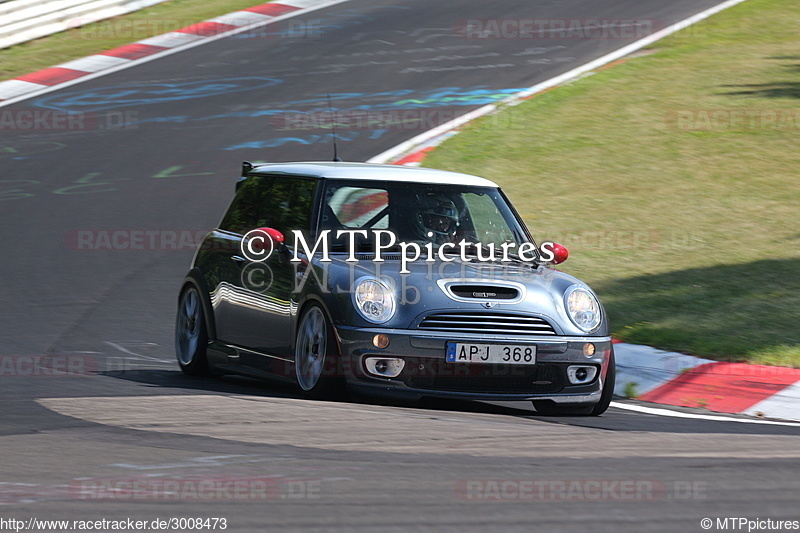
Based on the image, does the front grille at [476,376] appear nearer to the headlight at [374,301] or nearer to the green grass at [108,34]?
the headlight at [374,301]

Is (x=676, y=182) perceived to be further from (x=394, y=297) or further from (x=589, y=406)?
(x=394, y=297)

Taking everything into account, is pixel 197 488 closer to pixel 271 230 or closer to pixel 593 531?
pixel 593 531

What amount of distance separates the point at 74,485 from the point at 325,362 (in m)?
2.62

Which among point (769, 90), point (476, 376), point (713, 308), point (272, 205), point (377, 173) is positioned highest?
point (377, 173)

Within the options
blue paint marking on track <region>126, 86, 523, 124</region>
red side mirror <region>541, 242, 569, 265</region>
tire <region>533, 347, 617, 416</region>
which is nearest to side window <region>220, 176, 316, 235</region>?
red side mirror <region>541, 242, 569, 265</region>

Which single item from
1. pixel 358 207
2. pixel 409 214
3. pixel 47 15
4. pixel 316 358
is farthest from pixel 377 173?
pixel 47 15

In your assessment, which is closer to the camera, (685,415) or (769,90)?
(685,415)

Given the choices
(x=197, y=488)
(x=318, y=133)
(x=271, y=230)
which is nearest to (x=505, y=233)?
(x=271, y=230)

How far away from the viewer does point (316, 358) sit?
25.1 ft

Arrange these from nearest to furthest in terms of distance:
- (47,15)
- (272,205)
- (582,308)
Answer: (582,308) < (272,205) < (47,15)

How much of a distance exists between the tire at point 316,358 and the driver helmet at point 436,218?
951mm

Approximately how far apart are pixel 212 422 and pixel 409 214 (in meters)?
2.24

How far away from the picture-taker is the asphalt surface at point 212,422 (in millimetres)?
4711

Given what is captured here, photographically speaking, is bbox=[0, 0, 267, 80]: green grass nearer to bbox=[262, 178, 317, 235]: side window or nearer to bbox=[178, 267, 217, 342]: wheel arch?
bbox=[178, 267, 217, 342]: wheel arch
